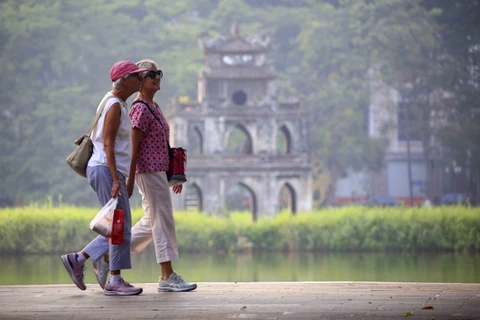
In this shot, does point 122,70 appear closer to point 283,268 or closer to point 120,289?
point 120,289

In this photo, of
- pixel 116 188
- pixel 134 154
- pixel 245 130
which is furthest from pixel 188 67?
pixel 116 188

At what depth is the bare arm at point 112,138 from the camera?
6.28m

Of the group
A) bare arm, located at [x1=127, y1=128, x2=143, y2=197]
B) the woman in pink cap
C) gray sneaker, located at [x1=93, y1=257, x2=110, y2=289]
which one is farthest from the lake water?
bare arm, located at [x1=127, y1=128, x2=143, y2=197]

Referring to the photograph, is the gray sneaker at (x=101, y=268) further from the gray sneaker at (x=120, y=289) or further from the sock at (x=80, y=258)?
the gray sneaker at (x=120, y=289)

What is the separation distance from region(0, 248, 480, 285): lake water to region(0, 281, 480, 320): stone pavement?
7969 millimetres

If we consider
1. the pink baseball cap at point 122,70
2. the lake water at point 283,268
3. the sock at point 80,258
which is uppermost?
the pink baseball cap at point 122,70

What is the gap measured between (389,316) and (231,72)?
2458 cm

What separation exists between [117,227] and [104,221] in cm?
9

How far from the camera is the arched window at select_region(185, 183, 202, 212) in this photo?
2910 cm

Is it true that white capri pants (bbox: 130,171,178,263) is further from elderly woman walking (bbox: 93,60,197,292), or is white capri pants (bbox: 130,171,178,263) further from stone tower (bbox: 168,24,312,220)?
stone tower (bbox: 168,24,312,220)

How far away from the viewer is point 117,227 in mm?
6230

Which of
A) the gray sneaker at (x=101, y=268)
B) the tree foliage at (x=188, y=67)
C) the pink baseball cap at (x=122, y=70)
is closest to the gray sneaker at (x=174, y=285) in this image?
the gray sneaker at (x=101, y=268)

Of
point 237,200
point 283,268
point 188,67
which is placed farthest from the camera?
point 237,200

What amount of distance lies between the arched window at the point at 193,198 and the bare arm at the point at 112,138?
74.2 feet
